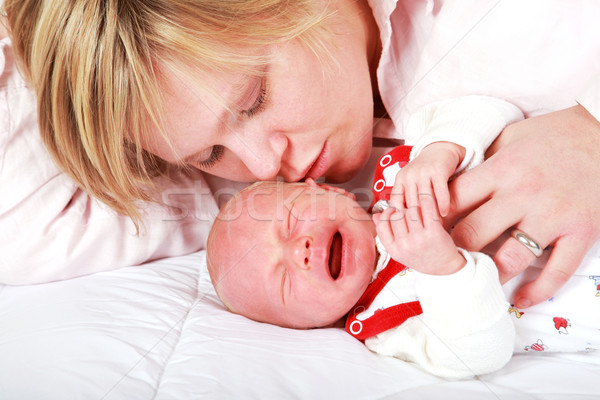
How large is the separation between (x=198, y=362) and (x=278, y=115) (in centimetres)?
51

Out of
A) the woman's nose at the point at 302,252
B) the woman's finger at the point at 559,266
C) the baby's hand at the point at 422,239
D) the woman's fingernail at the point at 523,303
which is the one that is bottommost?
the woman's fingernail at the point at 523,303

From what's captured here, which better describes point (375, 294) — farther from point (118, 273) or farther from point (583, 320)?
point (118, 273)

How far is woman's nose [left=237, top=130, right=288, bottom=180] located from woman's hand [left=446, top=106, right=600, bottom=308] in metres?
0.38

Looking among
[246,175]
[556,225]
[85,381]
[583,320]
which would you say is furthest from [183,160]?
[583,320]

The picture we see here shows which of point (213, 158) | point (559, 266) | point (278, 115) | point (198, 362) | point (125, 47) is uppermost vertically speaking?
point (125, 47)

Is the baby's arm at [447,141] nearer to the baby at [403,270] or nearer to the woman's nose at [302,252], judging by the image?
the baby at [403,270]

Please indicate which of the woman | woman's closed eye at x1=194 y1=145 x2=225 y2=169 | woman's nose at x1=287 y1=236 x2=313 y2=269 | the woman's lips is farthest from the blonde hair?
woman's nose at x1=287 y1=236 x2=313 y2=269

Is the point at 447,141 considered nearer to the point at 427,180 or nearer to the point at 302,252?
the point at 427,180

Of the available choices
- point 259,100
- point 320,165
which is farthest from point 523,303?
point 259,100

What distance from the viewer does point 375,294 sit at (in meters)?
1.07

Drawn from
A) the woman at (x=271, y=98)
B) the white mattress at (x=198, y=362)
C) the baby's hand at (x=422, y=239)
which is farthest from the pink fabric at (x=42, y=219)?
the baby's hand at (x=422, y=239)

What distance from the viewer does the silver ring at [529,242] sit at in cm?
85

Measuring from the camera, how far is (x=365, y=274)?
41.2 inches

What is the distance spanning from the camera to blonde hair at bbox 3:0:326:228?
0.94 meters
